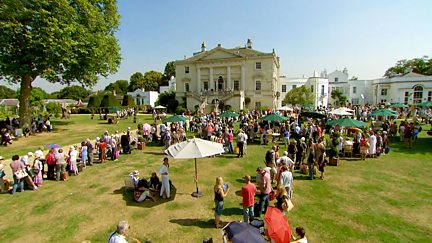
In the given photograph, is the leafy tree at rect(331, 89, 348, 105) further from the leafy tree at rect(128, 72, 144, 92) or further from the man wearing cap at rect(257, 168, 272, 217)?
the man wearing cap at rect(257, 168, 272, 217)

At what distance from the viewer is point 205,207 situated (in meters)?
7.91

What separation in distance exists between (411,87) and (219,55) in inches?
1686

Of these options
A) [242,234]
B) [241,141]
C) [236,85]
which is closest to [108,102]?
[236,85]

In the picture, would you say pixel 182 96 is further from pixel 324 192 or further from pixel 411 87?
pixel 411 87

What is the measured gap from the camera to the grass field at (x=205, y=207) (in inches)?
253

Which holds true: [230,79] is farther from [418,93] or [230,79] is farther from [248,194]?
[248,194]

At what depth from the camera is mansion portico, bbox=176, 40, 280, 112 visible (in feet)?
148

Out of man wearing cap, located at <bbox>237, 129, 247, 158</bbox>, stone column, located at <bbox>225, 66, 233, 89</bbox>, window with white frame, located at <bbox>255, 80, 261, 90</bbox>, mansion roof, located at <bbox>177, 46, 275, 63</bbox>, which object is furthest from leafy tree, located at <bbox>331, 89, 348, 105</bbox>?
man wearing cap, located at <bbox>237, 129, 247, 158</bbox>

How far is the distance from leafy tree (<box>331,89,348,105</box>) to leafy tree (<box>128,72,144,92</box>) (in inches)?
2326

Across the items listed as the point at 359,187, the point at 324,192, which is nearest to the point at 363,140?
the point at 359,187

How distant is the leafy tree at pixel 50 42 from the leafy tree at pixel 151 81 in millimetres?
59463

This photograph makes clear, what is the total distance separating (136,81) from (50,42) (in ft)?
217

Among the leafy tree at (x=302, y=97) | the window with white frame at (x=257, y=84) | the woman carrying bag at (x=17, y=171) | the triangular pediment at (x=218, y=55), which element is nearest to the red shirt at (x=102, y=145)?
the woman carrying bag at (x=17, y=171)

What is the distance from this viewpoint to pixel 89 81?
23438 mm
